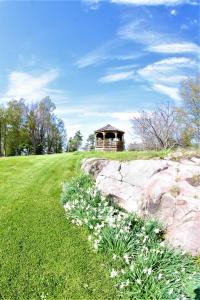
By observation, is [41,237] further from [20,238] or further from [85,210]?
[85,210]

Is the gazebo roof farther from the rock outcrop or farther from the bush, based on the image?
the bush

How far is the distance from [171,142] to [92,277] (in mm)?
27210

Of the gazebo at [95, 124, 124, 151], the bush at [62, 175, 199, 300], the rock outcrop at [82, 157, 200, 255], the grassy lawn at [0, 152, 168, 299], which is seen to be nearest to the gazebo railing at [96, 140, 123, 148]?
the gazebo at [95, 124, 124, 151]

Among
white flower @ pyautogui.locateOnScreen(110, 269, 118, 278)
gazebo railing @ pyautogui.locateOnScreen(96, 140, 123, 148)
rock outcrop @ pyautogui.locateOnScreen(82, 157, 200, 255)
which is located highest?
gazebo railing @ pyautogui.locateOnScreen(96, 140, 123, 148)

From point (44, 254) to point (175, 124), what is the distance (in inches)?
1099

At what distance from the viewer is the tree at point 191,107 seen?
25.8 meters

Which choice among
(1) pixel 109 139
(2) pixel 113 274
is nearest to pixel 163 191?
(2) pixel 113 274

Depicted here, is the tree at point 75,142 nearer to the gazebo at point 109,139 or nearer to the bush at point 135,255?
the gazebo at point 109,139

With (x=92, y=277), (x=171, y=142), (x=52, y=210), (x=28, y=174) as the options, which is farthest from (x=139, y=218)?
(x=171, y=142)

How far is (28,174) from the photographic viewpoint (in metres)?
12.7

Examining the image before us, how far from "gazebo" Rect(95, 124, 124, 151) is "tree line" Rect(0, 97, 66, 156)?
16124mm

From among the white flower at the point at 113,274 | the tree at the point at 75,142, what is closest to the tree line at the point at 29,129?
the tree at the point at 75,142

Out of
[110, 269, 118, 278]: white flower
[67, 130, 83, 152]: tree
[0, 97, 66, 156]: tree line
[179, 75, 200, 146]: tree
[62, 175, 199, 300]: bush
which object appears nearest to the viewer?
[62, 175, 199, 300]: bush

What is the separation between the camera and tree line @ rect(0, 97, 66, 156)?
134 feet
